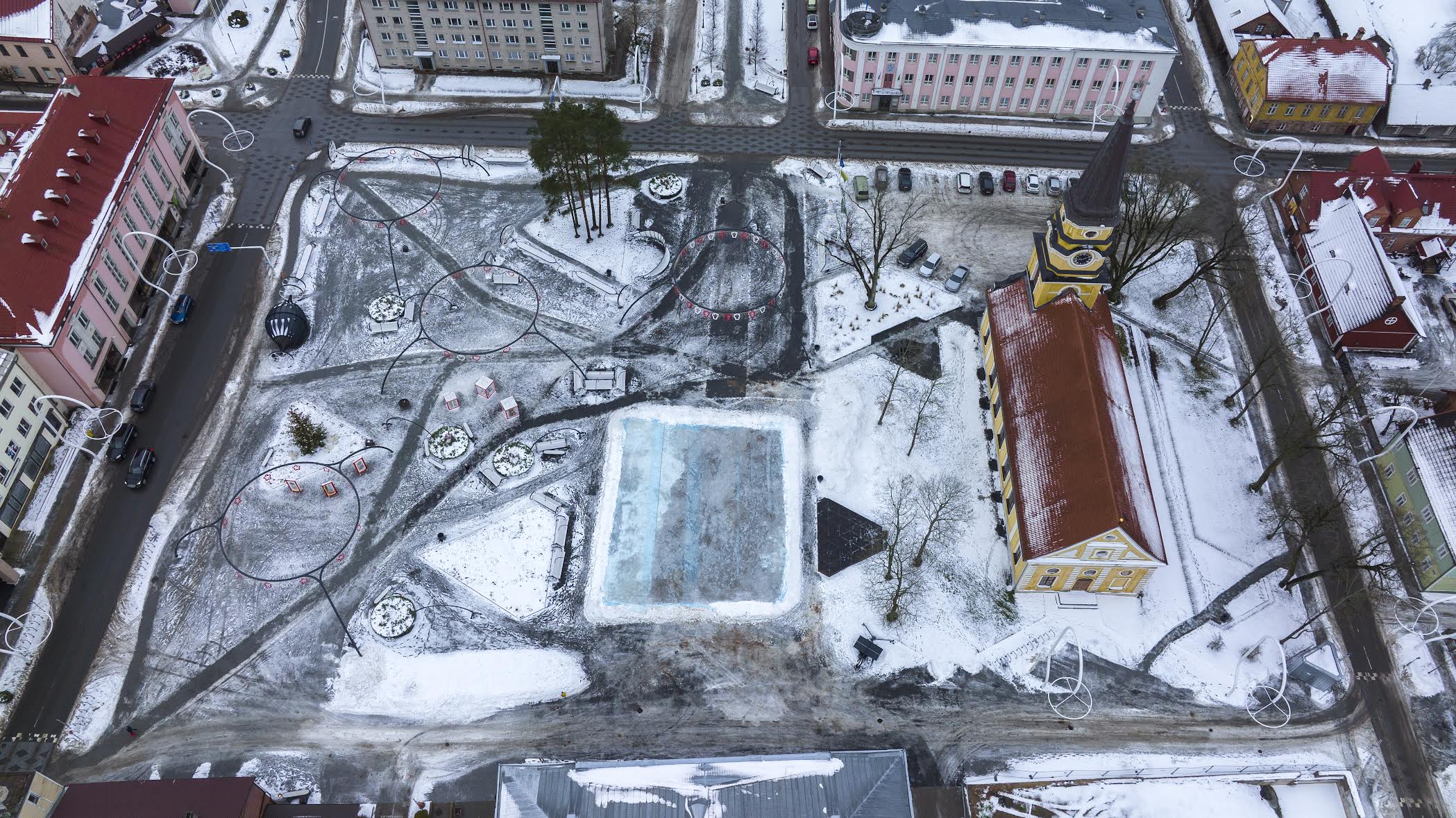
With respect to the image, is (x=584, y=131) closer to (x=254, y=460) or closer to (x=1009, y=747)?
(x=254, y=460)

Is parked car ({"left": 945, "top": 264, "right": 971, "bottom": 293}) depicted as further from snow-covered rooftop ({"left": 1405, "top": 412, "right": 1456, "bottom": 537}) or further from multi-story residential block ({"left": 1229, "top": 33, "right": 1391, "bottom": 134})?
multi-story residential block ({"left": 1229, "top": 33, "right": 1391, "bottom": 134})

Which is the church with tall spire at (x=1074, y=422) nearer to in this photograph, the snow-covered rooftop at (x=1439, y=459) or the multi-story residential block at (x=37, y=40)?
the snow-covered rooftop at (x=1439, y=459)

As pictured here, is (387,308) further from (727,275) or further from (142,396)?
(727,275)

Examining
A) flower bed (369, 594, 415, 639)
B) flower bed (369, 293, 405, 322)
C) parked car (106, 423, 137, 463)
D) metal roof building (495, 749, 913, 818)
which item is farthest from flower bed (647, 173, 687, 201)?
metal roof building (495, 749, 913, 818)

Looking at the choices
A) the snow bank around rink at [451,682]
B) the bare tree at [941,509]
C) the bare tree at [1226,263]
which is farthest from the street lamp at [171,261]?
the bare tree at [1226,263]

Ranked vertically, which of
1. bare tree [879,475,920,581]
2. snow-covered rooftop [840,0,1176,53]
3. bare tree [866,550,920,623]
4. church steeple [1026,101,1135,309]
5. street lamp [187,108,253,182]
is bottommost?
bare tree [866,550,920,623]

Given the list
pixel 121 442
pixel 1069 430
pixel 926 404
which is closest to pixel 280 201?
pixel 121 442

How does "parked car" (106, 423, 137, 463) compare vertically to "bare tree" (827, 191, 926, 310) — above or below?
below
